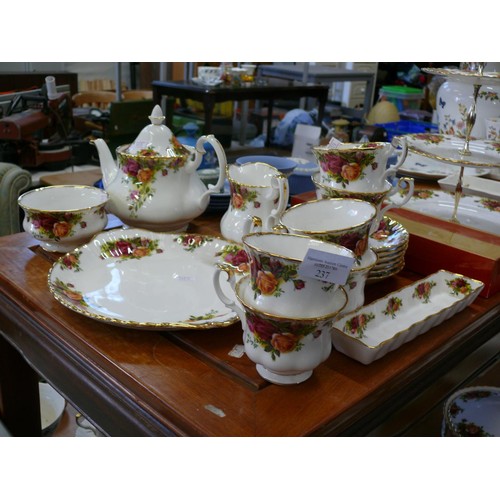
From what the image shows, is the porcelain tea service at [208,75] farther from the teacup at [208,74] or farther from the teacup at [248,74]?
the teacup at [248,74]

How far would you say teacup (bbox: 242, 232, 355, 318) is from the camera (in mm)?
659

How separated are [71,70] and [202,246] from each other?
12.8 ft

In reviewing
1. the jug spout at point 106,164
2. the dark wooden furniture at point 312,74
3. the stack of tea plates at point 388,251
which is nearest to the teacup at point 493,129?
the stack of tea plates at point 388,251

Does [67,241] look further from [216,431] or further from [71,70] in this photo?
[71,70]

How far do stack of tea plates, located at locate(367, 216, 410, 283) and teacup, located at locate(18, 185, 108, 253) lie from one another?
1.73ft

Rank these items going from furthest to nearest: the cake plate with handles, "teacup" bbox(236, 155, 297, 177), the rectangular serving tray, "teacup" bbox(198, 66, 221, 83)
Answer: "teacup" bbox(198, 66, 221, 83) → "teacup" bbox(236, 155, 297, 177) → the cake plate with handles → the rectangular serving tray

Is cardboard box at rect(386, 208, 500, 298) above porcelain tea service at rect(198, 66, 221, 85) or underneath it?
underneath

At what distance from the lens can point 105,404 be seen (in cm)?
74

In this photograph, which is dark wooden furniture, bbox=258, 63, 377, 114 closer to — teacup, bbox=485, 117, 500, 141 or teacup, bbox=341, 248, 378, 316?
teacup, bbox=485, 117, 500, 141

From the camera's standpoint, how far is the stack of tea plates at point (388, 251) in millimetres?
982

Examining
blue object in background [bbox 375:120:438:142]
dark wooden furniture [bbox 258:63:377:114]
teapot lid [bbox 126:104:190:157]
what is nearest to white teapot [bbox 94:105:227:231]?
teapot lid [bbox 126:104:190:157]

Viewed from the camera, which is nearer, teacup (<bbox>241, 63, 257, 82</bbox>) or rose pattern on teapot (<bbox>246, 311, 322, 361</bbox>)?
rose pattern on teapot (<bbox>246, 311, 322, 361</bbox>)

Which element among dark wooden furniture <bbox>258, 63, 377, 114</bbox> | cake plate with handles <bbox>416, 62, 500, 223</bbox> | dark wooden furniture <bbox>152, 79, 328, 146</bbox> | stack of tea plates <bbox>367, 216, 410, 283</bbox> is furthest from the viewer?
dark wooden furniture <bbox>258, 63, 377, 114</bbox>

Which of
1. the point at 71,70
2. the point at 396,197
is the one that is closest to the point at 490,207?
the point at 396,197
